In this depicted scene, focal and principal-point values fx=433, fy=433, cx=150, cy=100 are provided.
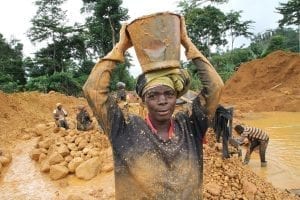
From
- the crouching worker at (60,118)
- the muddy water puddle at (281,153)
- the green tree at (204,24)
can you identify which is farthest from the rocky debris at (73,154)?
the green tree at (204,24)

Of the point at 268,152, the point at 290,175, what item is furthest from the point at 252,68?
the point at 290,175

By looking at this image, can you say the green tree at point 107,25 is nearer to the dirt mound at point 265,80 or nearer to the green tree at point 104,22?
the green tree at point 104,22

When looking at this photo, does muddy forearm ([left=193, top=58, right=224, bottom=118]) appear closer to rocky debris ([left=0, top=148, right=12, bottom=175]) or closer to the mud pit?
the mud pit

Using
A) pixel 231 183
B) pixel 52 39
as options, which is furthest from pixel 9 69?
pixel 231 183

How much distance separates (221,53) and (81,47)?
39.3 ft

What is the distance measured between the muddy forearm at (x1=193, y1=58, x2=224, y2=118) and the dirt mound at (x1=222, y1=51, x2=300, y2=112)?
67.9 ft

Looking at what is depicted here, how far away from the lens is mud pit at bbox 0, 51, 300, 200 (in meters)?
5.87

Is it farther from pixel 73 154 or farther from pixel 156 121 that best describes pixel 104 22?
pixel 156 121

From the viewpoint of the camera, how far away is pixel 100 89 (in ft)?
6.53

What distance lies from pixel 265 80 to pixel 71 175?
20242mm

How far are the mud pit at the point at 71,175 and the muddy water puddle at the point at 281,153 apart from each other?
1050 millimetres

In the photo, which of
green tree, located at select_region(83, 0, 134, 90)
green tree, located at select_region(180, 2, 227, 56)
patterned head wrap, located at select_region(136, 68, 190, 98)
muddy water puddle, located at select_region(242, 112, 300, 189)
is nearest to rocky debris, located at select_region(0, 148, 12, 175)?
muddy water puddle, located at select_region(242, 112, 300, 189)

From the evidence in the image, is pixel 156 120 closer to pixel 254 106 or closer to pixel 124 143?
pixel 124 143

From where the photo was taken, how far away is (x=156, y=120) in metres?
2.00
